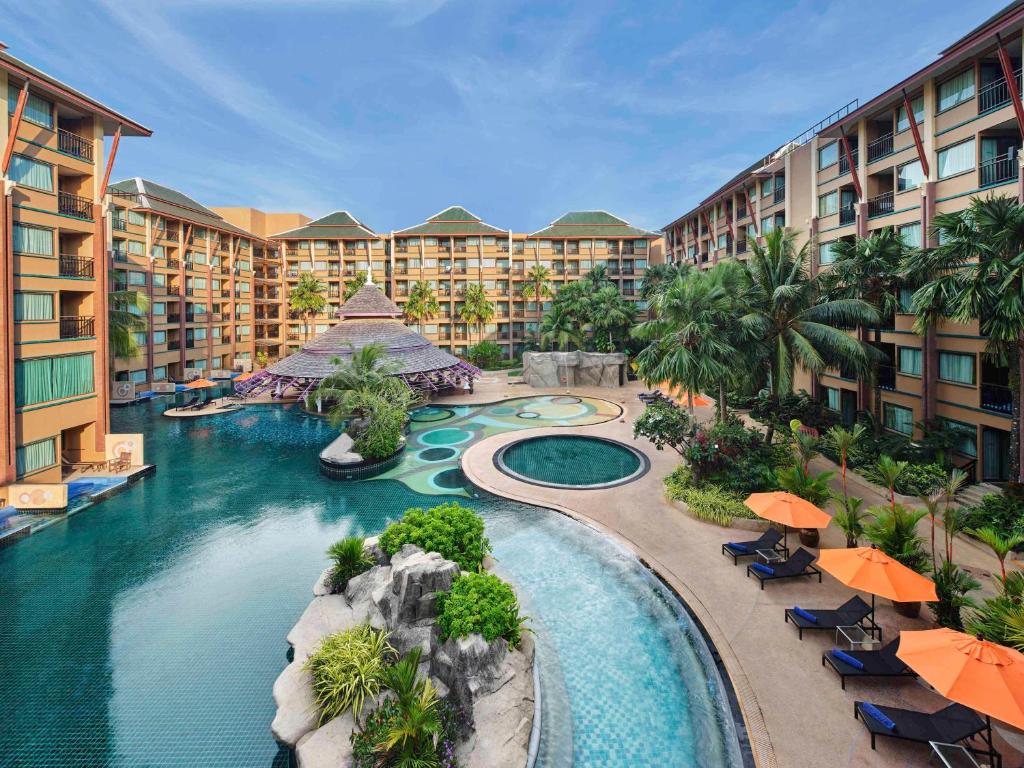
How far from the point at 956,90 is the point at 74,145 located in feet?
120

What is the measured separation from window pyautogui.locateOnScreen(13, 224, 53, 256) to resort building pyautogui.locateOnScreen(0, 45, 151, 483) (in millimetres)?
39

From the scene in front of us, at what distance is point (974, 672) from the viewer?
703cm

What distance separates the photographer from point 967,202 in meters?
19.8

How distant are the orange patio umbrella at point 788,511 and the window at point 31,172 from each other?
27735mm

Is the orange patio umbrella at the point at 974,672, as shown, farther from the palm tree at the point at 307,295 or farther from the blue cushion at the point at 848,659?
the palm tree at the point at 307,295

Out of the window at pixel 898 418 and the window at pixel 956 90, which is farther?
the window at pixel 898 418

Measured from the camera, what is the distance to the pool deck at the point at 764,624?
791cm

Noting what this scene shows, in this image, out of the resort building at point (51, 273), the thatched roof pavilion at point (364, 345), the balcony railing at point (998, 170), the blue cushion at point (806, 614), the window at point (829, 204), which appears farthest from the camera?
the thatched roof pavilion at point (364, 345)

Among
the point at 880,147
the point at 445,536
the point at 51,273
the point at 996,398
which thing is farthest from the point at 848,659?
the point at 51,273

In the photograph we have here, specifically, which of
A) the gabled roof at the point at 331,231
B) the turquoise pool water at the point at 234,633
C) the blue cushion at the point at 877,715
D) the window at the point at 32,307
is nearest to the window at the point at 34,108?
the window at the point at 32,307

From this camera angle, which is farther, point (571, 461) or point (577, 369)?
point (577, 369)

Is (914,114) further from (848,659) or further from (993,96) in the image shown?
(848,659)

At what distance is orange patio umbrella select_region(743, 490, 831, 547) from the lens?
12766mm

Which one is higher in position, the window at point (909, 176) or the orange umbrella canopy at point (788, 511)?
the window at point (909, 176)
